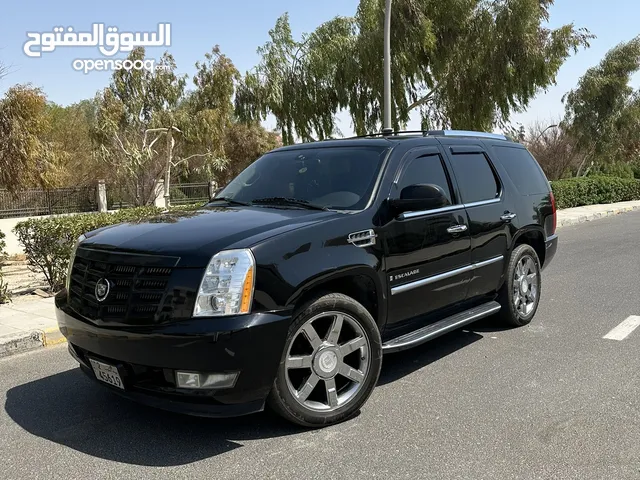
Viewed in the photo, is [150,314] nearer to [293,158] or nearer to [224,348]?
[224,348]

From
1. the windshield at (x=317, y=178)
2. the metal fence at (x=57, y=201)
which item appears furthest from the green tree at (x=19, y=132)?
the windshield at (x=317, y=178)

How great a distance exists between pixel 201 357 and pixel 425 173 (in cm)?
252

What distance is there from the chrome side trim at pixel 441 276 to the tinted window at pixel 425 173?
61 cm

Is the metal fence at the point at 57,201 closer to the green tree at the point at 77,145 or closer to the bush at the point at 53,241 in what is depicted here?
the green tree at the point at 77,145

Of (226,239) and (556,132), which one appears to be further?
(556,132)

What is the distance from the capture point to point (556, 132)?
34.0m

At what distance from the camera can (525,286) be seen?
6.14 metres

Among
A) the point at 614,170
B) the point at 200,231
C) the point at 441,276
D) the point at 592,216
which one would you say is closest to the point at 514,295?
the point at 441,276

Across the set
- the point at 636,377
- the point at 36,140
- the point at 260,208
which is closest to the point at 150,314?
the point at 260,208

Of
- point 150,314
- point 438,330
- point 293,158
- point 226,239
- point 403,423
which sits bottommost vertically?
point 403,423

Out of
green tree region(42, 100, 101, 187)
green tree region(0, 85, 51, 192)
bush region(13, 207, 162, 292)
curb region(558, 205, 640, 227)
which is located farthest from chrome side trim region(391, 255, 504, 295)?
green tree region(42, 100, 101, 187)

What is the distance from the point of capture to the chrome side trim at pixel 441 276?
14.3ft

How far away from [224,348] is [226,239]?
660 mm

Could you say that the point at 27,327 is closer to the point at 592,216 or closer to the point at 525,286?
the point at 525,286
